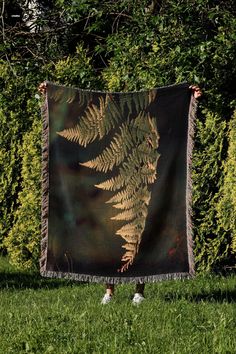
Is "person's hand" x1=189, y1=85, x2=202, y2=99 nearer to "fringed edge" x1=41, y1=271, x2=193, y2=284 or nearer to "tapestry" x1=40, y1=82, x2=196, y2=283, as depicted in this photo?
"tapestry" x1=40, y1=82, x2=196, y2=283

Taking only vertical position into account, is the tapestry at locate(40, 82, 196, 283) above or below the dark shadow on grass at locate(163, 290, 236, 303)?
above

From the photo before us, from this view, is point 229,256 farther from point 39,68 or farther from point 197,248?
point 39,68

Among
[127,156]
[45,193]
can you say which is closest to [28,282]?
[45,193]

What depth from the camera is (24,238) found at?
1109cm

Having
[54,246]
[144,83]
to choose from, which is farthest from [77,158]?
[144,83]

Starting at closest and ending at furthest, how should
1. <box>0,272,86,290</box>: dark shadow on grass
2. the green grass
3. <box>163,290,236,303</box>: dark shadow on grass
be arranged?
the green grass, <box>163,290,236,303</box>: dark shadow on grass, <box>0,272,86,290</box>: dark shadow on grass

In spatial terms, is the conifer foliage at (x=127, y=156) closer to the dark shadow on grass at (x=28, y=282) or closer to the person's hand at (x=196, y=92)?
the person's hand at (x=196, y=92)

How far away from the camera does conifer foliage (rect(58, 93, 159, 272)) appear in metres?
7.40

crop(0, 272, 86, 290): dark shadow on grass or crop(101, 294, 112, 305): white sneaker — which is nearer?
crop(101, 294, 112, 305): white sneaker

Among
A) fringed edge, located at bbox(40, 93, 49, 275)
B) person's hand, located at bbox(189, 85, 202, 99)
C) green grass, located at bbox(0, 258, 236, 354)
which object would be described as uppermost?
person's hand, located at bbox(189, 85, 202, 99)

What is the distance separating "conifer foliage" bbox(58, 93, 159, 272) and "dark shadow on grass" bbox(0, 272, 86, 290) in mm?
2346

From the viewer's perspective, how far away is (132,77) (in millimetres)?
10469

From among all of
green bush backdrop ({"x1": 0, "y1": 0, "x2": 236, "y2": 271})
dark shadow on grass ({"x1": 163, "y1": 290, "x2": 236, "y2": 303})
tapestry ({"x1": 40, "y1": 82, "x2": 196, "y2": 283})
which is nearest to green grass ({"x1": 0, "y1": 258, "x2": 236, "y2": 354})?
dark shadow on grass ({"x1": 163, "y1": 290, "x2": 236, "y2": 303})

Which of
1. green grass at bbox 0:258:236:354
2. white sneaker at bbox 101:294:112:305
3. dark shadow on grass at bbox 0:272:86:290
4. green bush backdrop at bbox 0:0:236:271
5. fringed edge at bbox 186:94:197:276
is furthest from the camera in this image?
green bush backdrop at bbox 0:0:236:271
